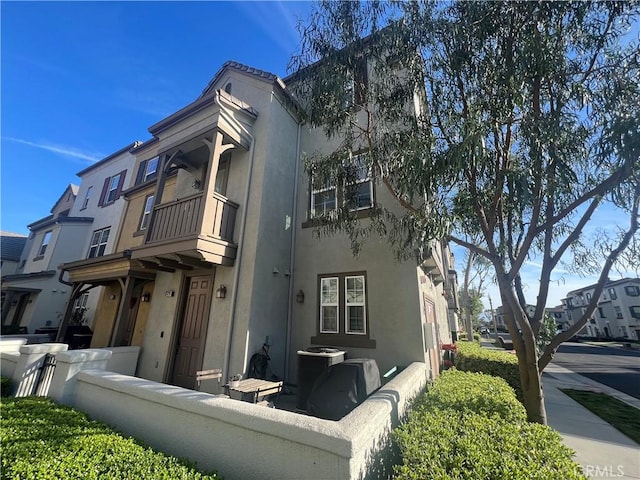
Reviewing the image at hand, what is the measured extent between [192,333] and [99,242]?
12.2 meters

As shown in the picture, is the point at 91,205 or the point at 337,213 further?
the point at 91,205

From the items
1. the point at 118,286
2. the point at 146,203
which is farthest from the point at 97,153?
the point at 118,286

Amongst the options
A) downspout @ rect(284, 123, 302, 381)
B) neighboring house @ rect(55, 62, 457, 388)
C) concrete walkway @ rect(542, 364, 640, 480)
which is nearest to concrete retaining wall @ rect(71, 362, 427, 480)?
neighboring house @ rect(55, 62, 457, 388)

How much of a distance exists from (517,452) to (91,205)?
23.8 m

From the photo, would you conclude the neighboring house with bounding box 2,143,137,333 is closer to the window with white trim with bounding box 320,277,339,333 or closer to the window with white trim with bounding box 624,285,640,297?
the window with white trim with bounding box 320,277,339,333

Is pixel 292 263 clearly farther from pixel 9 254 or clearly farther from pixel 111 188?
pixel 9 254

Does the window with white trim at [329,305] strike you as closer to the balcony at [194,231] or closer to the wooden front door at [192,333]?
the balcony at [194,231]

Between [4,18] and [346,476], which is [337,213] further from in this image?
[4,18]

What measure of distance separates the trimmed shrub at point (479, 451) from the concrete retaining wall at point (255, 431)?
377 mm

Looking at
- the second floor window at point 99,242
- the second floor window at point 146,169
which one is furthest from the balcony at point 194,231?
the second floor window at point 99,242

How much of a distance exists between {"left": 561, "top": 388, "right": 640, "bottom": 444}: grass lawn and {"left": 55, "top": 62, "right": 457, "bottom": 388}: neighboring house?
4.12 meters

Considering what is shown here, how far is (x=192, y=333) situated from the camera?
25.6 feet

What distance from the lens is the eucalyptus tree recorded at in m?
4.11

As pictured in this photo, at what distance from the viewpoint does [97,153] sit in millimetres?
19422
